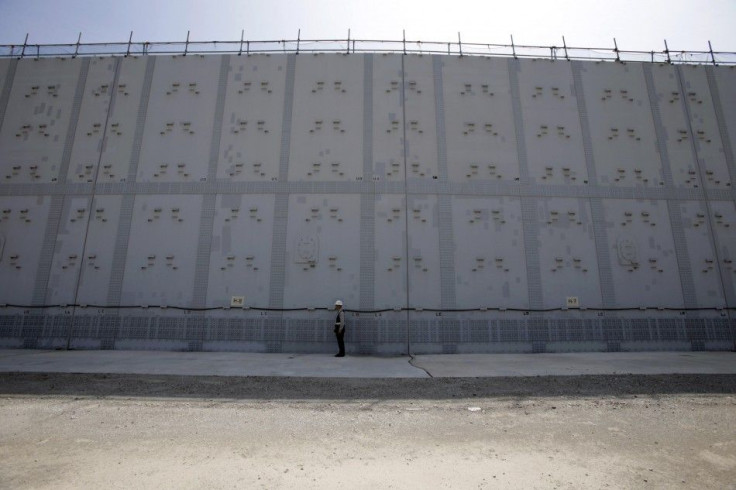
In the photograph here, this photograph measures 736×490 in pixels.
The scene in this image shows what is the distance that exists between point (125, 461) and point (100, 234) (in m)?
11.2

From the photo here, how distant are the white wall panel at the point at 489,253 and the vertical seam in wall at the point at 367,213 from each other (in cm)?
274

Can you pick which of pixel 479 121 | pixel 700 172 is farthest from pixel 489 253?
pixel 700 172

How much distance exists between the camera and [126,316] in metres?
11.2

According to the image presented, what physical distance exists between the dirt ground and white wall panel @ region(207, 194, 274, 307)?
5.07 m

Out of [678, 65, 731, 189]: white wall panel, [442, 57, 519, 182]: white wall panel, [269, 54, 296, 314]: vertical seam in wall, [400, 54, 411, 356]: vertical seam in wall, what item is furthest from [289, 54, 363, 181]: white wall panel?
[678, 65, 731, 189]: white wall panel

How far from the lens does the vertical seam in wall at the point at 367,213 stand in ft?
37.2

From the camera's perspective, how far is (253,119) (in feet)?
42.1

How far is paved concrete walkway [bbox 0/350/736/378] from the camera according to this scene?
7578 millimetres

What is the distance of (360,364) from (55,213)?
458 inches

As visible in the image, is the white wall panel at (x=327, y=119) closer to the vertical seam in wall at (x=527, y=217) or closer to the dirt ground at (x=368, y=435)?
the vertical seam in wall at (x=527, y=217)

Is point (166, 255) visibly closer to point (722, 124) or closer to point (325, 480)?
point (325, 480)

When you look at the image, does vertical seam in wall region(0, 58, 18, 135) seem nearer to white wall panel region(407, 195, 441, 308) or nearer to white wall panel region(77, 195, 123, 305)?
white wall panel region(77, 195, 123, 305)

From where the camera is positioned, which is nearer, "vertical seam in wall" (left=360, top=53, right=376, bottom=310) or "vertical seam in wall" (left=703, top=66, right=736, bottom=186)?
"vertical seam in wall" (left=360, top=53, right=376, bottom=310)

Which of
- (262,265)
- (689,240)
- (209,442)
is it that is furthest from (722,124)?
(209,442)
